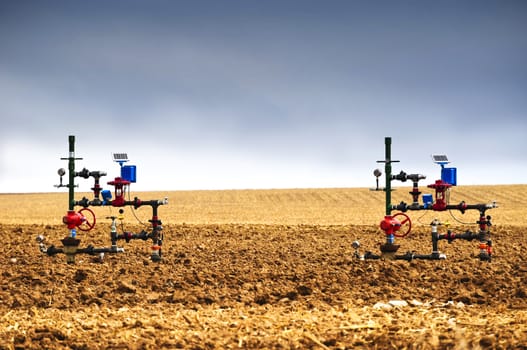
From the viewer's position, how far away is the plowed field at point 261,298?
248 inches

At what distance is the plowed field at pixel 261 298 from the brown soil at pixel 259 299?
20mm

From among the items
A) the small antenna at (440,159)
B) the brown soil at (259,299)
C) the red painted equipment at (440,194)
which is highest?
the small antenna at (440,159)

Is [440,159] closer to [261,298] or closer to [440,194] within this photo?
[440,194]

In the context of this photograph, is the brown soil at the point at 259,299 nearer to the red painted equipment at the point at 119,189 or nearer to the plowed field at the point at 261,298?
the plowed field at the point at 261,298

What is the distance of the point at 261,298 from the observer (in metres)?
9.02

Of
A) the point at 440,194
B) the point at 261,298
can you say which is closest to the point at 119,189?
the point at 261,298

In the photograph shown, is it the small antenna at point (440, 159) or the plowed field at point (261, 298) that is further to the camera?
the small antenna at point (440, 159)

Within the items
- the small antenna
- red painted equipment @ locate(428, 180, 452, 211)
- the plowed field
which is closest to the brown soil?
the plowed field

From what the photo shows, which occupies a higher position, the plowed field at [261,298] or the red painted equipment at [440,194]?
the red painted equipment at [440,194]

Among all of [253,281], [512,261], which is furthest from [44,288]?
[512,261]

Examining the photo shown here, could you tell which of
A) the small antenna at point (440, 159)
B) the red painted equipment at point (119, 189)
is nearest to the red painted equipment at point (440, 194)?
the small antenna at point (440, 159)

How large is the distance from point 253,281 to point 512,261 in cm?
572

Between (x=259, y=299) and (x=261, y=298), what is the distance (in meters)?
0.05

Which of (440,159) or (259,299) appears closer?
(259,299)
